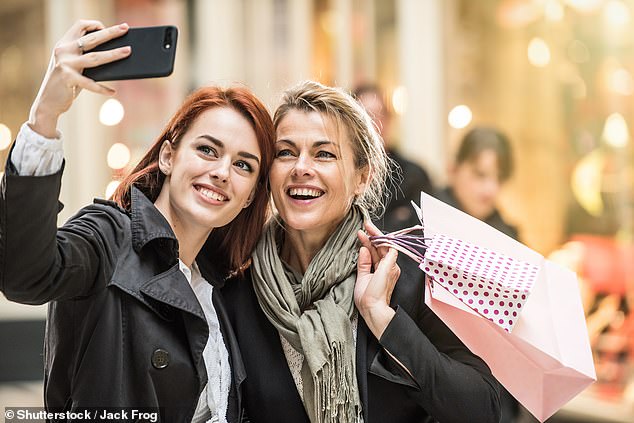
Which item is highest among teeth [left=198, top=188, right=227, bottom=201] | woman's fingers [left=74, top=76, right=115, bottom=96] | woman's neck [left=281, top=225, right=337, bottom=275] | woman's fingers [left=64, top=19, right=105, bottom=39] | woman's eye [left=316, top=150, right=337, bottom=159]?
woman's fingers [left=64, top=19, right=105, bottom=39]

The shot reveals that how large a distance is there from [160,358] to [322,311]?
1.59 ft

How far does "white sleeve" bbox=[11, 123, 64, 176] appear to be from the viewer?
5.90 feet

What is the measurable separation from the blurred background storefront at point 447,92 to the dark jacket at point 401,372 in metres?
2.35

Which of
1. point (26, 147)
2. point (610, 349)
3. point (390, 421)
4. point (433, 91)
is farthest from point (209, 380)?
point (433, 91)

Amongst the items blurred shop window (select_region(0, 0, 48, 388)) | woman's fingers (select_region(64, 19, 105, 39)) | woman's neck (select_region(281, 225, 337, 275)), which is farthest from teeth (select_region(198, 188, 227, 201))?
blurred shop window (select_region(0, 0, 48, 388))

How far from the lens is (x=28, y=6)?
279 inches

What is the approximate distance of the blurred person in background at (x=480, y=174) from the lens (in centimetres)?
483

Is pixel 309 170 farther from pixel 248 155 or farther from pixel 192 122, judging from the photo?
pixel 192 122

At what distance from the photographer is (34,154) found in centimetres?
180

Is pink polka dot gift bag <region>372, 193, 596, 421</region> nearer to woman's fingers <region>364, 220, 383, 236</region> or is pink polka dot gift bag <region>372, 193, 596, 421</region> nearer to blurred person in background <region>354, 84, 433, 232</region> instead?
woman's fingers <region>364, 220, 383, 236</region>

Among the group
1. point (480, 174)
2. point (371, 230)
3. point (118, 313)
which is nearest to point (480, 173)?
point (480, 174)

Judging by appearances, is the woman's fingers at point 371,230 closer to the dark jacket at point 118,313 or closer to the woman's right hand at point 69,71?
the dark jacket at point 118,313

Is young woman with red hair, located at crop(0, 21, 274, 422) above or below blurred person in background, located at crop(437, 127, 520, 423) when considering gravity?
above

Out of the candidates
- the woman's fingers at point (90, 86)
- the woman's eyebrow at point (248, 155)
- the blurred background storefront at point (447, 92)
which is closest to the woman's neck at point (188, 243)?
the woman's eyebrow at point (248, 155)
